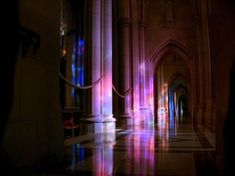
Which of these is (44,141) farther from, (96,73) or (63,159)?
(96,73)

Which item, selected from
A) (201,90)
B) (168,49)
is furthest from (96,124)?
(168,49)

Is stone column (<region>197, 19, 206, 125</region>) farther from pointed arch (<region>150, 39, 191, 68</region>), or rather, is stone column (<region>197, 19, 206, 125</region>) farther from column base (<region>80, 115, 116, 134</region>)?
column base (<region>80, 115, 116, 134</region>)

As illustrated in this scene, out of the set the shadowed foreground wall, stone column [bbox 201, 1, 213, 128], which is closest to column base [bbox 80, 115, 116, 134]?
the shadowed foreground wall

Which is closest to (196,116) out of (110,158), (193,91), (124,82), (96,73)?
(193,91)

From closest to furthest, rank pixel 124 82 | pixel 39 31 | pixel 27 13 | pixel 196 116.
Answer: pixel 27 13
pixel 39 31
pixel 124 82
pixel 196 116

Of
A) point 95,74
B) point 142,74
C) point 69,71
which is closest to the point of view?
point 95,74

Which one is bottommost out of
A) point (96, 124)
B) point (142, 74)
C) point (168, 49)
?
point (96, 124)

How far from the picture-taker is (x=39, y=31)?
134 inches

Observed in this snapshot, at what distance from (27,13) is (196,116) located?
49.7 ft

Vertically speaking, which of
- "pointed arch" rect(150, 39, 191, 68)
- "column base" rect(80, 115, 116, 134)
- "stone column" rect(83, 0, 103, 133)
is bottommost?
"column base" rect(80, 115, 116, 134)

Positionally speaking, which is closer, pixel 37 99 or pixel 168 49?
pixel 37 99

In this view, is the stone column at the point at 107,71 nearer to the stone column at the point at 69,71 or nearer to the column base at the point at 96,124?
the column base at the point at 96,124

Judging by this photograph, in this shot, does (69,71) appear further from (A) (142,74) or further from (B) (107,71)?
(B) (107,71)

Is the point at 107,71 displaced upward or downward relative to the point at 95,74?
upward
